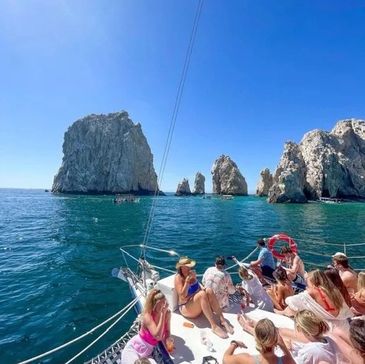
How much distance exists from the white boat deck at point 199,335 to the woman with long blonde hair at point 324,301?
1.13m

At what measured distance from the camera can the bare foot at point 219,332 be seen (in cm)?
417

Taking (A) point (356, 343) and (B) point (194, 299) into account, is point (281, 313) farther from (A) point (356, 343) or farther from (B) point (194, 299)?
(A) point (356, 343)

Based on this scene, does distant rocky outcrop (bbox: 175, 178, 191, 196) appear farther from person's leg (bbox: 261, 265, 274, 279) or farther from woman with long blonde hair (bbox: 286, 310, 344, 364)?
woman with long blonde hair (bbox: 286, 310, 344, 364)

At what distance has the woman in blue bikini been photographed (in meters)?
4.41

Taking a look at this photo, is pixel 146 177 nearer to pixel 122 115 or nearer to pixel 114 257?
pixel 122 115

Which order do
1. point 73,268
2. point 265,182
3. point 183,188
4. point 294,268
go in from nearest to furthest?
point 294,268 < point 73,268 < point 265,182 < point 183,188

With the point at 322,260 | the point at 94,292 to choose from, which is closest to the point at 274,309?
the point at 94,292

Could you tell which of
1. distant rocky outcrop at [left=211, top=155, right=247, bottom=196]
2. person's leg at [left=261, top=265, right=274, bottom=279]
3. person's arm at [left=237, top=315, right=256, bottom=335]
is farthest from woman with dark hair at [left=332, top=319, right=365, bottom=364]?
distant rocky outcrop at [left=211, top=155, right=247, bottom=196]

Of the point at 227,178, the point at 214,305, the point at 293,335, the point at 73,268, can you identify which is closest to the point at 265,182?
the point at 227,178

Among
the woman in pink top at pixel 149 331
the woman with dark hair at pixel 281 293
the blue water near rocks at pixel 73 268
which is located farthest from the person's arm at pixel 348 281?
the blue water near rocks at pixel 73 268

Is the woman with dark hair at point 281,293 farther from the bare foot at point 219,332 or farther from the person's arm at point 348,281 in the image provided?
the bare foot at point 219,332

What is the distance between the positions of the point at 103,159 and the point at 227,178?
201 feet

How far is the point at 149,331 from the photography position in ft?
11.6

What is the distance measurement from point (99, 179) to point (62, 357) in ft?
313
